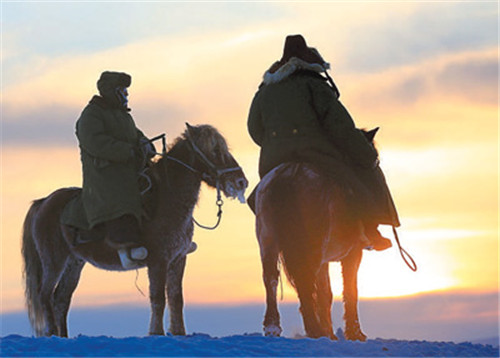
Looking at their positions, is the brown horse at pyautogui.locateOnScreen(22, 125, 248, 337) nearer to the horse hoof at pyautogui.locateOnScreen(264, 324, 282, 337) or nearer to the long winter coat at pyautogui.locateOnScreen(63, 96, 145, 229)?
the long winter coat at pyautogui.locateOnScreen(63, 96, 145, 229)

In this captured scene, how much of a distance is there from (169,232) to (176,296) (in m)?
0.83

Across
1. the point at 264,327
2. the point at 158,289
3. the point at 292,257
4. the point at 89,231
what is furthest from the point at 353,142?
the point at 89,231

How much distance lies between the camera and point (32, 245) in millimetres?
12812

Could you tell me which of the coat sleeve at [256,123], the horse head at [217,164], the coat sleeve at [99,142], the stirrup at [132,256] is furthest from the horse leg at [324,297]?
the coat sleeve at [99,142]

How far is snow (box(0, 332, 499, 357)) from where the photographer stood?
8375 millimetres

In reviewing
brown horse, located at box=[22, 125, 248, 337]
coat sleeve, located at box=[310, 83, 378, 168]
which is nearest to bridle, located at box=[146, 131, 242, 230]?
brown horse, located at box=[22, 125, 248, 337]

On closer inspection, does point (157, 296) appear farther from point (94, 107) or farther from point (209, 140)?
point (94, 107)

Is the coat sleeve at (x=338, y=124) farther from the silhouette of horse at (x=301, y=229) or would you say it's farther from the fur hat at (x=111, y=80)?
the fur hat at (x=111, y=80)

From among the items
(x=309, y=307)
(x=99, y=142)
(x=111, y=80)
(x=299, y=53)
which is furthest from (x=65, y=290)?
(x=299, y=53)

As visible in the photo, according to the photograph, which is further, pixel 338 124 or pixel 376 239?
pixel 376 239

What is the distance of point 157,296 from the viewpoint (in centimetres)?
1076

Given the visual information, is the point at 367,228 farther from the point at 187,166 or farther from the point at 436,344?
the point at 187,166

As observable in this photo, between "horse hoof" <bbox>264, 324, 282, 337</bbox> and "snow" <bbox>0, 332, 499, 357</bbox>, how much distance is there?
7.4 inches

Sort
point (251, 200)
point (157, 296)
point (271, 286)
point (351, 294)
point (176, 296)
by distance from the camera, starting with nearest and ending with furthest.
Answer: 1. point (271, 286)
2. point (351, 294)
3. point (251, 200)
4. point (157, 296)
5. point (176, 296)
